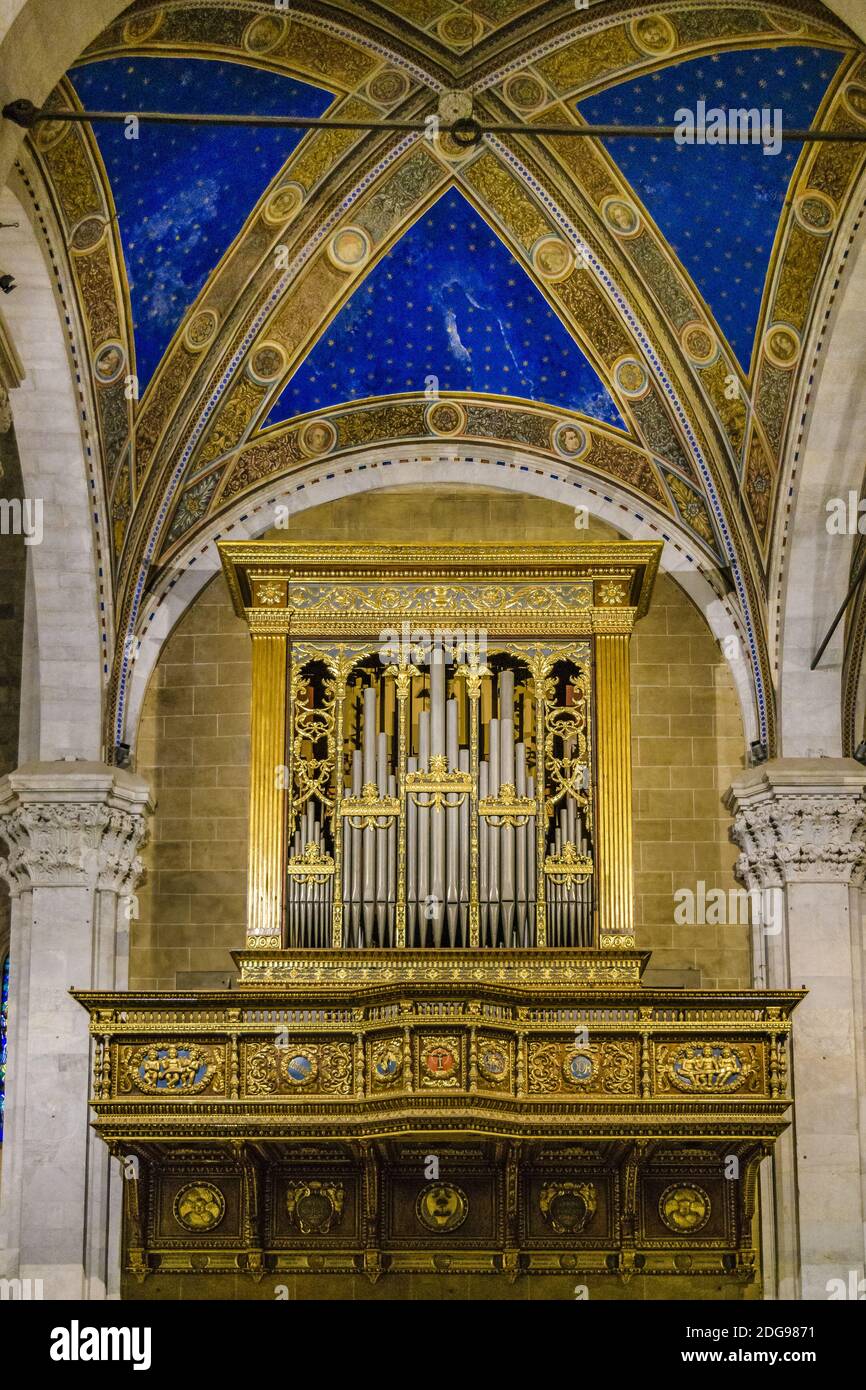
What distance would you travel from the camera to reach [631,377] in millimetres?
23453

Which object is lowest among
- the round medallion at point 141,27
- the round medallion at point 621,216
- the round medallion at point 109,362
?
the round medallion at point 109,362

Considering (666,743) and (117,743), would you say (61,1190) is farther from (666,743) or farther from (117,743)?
(666,743)

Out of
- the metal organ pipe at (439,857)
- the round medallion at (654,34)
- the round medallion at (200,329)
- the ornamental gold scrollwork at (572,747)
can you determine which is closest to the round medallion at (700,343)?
the round medallion at (654,34)

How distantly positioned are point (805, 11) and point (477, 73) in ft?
10.3

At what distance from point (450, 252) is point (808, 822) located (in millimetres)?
5957

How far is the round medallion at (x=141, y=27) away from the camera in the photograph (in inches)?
771

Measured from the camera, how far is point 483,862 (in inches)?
827

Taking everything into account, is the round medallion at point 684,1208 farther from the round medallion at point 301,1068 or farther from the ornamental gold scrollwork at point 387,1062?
Answer: the round medallion at point 301,1068

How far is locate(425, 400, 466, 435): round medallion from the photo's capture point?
24.4 metres

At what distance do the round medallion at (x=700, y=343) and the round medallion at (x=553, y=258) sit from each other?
1.19m

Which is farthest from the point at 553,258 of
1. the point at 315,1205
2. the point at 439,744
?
the point at 315,1205

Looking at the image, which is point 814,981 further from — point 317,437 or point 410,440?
point 317,437
